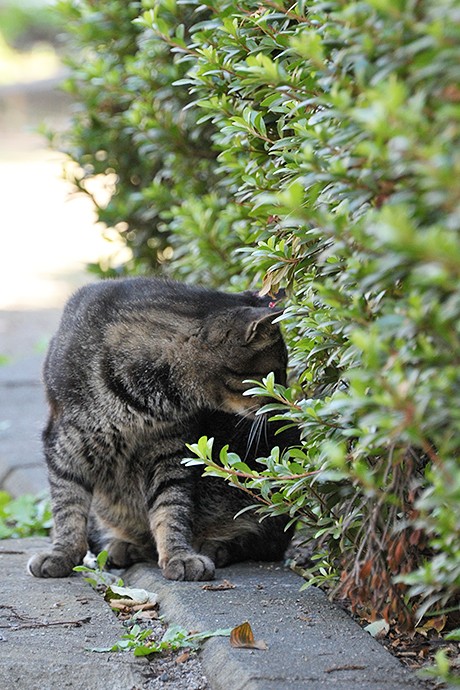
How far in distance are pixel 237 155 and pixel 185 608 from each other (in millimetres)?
1514

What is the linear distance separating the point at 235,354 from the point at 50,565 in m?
0.90

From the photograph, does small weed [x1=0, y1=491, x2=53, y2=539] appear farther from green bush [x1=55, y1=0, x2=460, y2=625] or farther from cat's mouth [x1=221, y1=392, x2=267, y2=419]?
green bush [x1=55, y1=0, x2=460, y2=625]

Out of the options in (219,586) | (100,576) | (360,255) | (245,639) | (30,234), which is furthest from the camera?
(30,234)

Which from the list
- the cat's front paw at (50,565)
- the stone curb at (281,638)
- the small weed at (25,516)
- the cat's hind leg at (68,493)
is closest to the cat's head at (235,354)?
the cat's hind leg at (68,493)

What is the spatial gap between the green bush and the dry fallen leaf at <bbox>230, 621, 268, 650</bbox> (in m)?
0.25

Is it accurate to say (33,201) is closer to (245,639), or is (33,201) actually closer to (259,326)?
(259,326)

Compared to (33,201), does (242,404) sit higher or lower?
higher

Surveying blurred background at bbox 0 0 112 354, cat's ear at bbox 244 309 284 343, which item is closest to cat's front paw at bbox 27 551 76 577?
cat's ear at bbox 244 309 284 343

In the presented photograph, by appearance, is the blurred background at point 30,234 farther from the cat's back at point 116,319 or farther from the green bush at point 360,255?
the green bush at point 360,255

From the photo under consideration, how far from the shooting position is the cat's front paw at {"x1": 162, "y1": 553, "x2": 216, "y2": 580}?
3.02m

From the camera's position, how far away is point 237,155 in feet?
11.0

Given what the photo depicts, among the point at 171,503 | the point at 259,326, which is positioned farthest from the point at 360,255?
the point at 171,503

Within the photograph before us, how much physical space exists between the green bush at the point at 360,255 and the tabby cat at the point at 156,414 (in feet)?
0.86

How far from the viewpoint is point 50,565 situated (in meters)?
3.17
